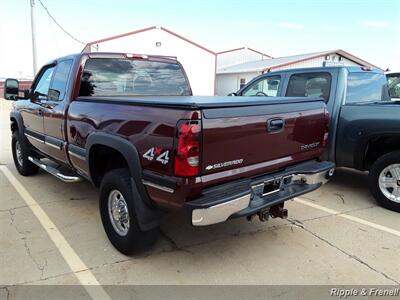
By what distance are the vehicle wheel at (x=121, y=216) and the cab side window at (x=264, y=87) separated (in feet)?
13.0

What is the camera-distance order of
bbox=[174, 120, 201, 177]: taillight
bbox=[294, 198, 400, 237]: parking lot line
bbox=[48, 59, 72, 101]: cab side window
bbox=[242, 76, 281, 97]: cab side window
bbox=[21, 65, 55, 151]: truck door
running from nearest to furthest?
bbox=[174, 120, 201, 177]: taillight, bbox=[294, 198, 400, 237]: parking lot line, bbox=[48, 59, 72, 101]: cab side window, bbox=[21, 65, 55, 151]: truck door, bbox=[242, 76, 281, 97]: cab side window

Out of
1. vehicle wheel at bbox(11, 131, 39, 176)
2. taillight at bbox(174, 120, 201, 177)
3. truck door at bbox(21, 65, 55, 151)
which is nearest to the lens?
taillight at bbox(174, 120, 201, 177)

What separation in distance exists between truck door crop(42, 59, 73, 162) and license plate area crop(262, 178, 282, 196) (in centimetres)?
255

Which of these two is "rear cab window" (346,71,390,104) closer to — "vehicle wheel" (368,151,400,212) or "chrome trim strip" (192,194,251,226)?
"vehicle wheel" (368,151,400,212)

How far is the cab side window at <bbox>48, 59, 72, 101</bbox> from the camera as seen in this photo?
14.8 ft

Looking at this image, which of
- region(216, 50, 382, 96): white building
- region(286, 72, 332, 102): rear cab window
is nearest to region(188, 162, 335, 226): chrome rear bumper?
region(286, 72, 332, 102): rear cab window

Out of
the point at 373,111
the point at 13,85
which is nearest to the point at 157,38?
the point at 13,85

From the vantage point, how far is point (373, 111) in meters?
4.86

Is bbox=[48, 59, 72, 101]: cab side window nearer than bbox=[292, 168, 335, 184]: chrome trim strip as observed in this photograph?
No

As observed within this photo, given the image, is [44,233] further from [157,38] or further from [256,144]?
[157,38]

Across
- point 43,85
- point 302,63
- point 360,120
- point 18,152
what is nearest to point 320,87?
point 360,120

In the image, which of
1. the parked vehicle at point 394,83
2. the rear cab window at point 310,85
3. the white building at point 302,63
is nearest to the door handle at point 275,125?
the rear cab window at point 310,85

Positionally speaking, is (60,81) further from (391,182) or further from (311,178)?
(391,182)

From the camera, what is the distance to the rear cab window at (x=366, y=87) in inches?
219
